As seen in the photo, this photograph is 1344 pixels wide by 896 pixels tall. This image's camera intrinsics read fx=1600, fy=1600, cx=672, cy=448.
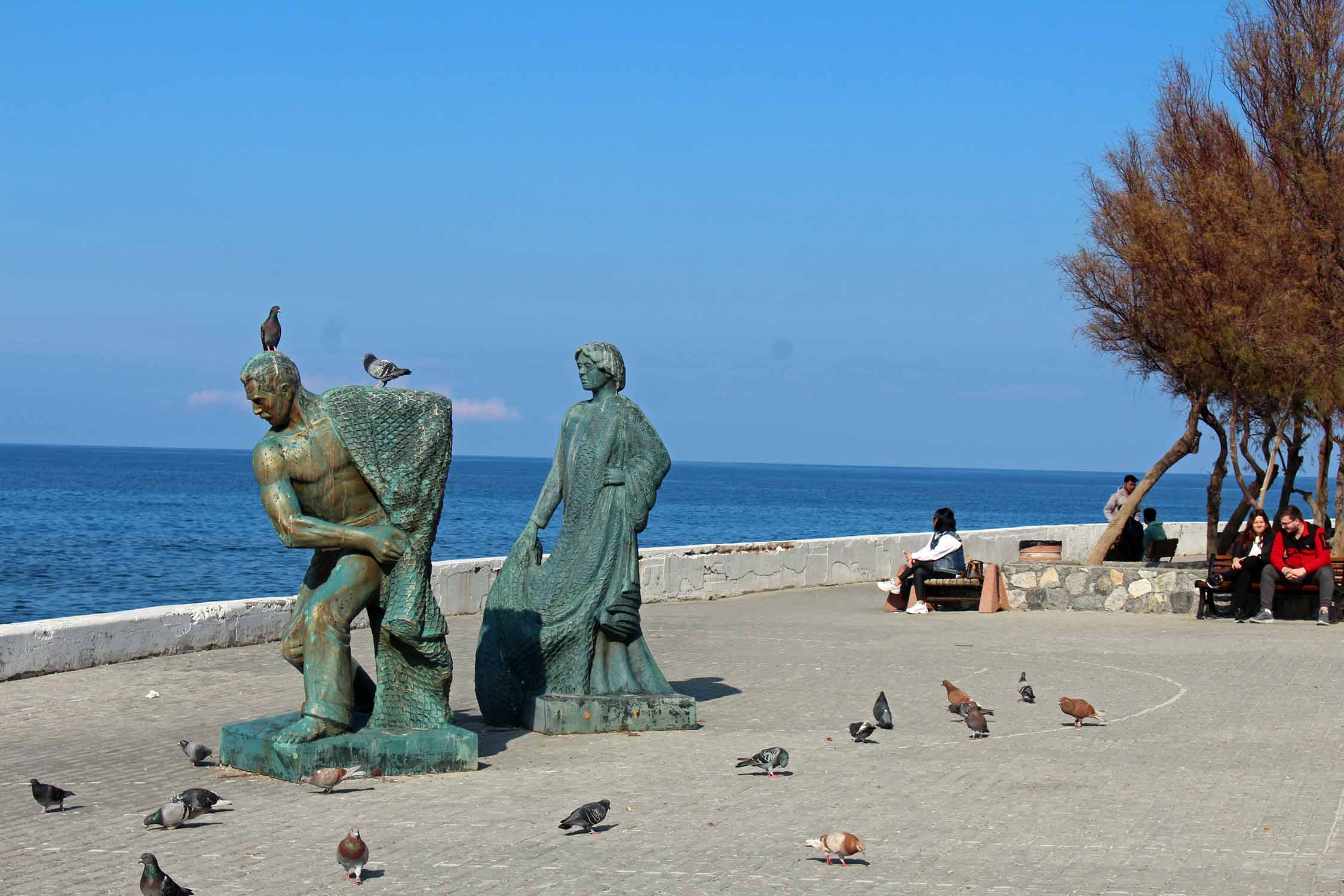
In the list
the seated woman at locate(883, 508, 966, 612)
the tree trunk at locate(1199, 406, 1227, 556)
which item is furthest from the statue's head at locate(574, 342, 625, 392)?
the tree trunk at locate(1199, 406, 1227, 556)

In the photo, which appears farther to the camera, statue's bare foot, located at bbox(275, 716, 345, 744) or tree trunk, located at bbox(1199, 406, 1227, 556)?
tree trunk, located at bbox(1199, 406, 1227, 556)

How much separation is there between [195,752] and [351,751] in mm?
821

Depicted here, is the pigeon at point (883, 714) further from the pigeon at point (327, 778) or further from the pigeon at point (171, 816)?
the pigeon at point (171, 816)

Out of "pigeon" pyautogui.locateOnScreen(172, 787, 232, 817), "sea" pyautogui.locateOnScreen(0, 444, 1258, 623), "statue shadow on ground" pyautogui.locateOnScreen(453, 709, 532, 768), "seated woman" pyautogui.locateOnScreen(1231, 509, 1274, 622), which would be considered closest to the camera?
"pigeon" pyautogui.locateOnScreen(172, 787, 232, 817)

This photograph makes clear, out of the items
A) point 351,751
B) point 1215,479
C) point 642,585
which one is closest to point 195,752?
point 351,751

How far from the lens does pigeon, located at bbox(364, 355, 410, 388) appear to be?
27.0 ft

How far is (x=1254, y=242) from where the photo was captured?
18.5m

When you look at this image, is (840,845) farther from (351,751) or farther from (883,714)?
(883,714)

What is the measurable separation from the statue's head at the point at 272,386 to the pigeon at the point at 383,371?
1.52 ft

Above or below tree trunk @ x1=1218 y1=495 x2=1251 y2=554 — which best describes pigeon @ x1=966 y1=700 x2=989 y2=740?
below

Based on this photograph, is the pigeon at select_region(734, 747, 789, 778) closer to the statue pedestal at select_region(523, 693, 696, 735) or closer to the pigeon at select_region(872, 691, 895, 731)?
the statue pedestal at select_region(523, 693, 696, 735)

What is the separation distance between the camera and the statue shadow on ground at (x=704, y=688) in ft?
35.5

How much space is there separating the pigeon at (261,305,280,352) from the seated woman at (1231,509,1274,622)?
38.0 ft

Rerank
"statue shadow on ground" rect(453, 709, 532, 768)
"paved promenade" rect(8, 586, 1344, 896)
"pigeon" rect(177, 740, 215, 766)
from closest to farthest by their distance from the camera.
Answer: "paved promenade" rect(8, 586, 1344, 896) < "pigeon" rect(177, 740, 215, 766) < "statue shadow on ground" rect(453, 709, 532, 768)
